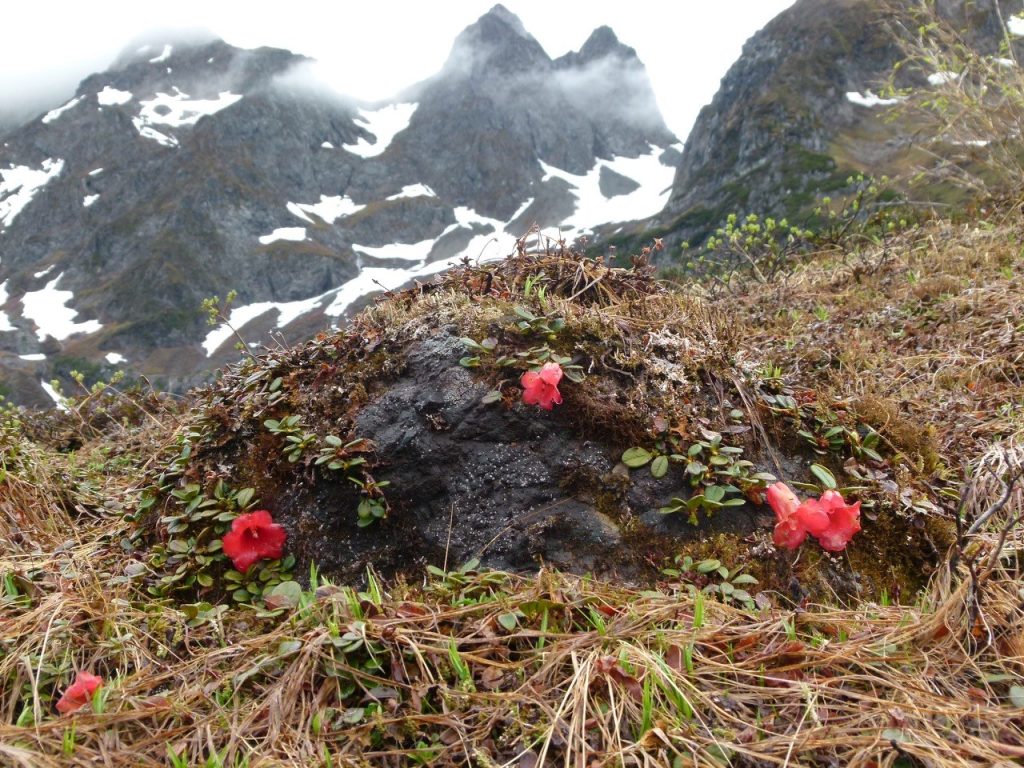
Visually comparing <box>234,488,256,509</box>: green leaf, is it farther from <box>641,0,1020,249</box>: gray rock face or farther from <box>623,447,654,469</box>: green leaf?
<box>641,0,1020,249</box>: gray rock face

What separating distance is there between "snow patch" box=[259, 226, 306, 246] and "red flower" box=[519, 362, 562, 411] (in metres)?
180

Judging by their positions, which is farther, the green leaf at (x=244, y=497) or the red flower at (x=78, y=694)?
the green leaf at (x=244, y=497)

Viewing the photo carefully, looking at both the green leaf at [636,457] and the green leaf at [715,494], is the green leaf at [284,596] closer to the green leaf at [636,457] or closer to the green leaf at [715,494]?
the green leaf at [636,457]

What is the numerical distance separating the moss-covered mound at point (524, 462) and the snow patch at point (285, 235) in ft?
589

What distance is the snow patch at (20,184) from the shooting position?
18100cm

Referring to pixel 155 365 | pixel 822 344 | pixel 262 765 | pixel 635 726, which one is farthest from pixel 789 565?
pixel 155 365

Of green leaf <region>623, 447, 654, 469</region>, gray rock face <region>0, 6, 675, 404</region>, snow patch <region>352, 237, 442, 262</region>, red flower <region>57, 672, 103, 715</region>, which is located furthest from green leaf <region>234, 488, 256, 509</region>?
snow patch <region>352, 237, 442, 262</region>

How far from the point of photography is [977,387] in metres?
4.50

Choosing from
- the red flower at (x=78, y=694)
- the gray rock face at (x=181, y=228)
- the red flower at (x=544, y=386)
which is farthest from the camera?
the gray rock face at (x=181, y=228)

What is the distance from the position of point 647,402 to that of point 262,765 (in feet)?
7.04

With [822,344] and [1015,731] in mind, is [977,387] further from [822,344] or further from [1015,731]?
[1015,731]

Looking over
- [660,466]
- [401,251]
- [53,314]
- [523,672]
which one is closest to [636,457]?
[660,466]

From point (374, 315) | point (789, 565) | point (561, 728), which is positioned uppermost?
point (374, 315)

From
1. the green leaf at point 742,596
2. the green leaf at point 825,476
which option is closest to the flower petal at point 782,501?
the green leaf at point 825,476
